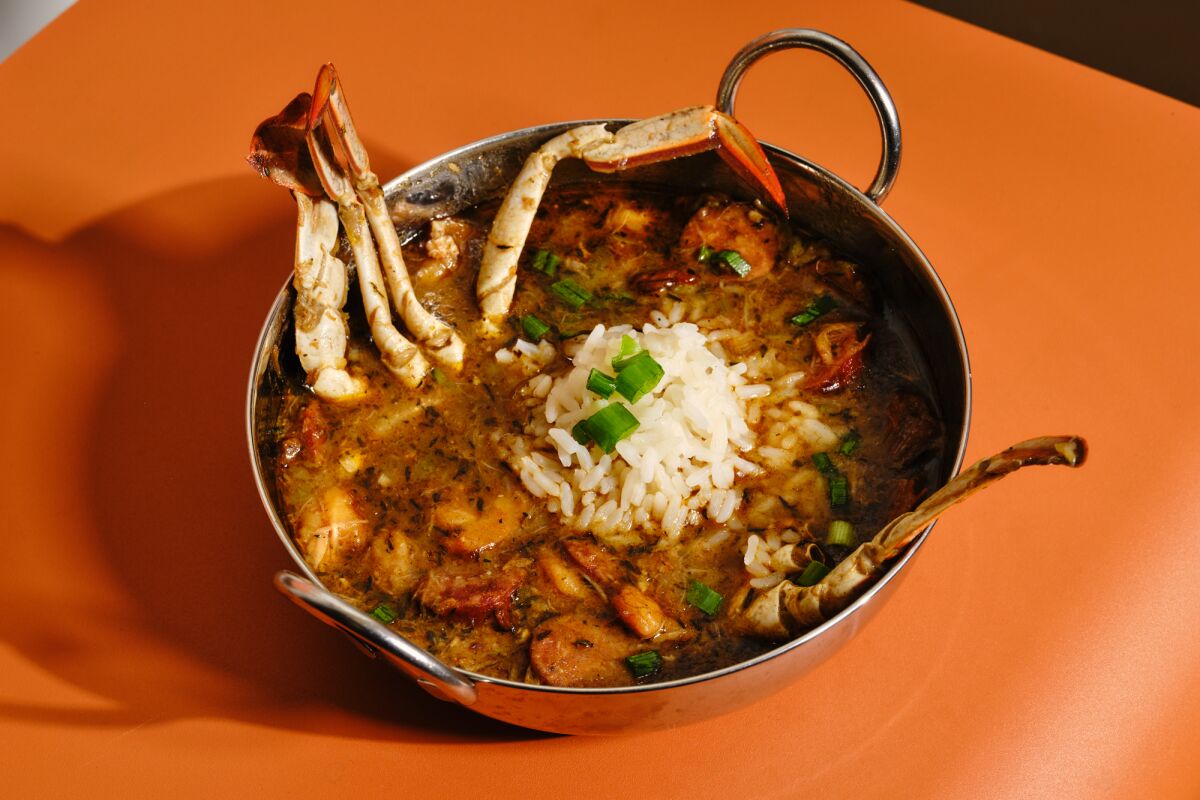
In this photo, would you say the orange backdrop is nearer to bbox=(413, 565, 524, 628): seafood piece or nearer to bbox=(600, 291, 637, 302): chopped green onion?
bbox=(413, 565, 524, 628): seafood piece

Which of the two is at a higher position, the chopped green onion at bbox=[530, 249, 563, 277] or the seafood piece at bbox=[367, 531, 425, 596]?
the chopped green onion at bbox=[530, 249, 563, 277]

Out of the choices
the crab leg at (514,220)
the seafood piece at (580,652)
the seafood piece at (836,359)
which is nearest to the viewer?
the seafood piece at (580,652)

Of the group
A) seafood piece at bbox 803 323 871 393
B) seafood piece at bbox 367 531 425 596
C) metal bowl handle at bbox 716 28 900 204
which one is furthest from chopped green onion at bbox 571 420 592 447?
metal bowl handle at bbox 716 28 900 204

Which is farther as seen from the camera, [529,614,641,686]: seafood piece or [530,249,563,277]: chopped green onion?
[530,249,563,277]: chopped green onion

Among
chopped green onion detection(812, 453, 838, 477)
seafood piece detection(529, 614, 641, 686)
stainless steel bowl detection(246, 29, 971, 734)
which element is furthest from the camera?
chopped green onion detection(812, 453, 838, 477)

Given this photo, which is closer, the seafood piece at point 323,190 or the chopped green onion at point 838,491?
the seafood piece at point 323,190

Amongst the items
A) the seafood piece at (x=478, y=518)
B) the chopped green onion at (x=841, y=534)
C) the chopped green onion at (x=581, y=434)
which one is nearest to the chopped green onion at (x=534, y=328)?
the chopped green onion at (x=581, y=434)

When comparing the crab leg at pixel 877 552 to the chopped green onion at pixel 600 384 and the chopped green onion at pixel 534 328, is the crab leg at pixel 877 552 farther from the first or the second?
the chopped green onion at pixel 534 328
